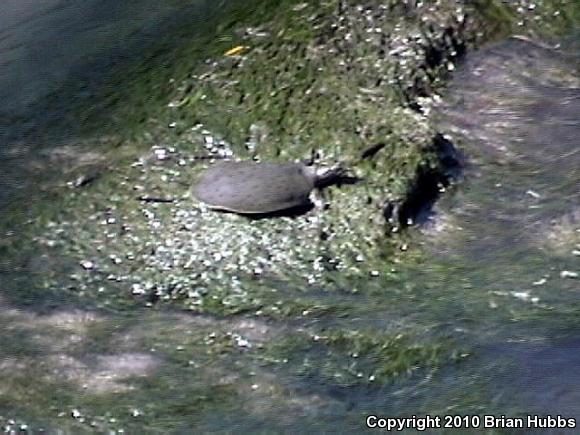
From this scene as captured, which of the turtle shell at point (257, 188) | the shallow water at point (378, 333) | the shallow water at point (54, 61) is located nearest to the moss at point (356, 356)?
the shallow water at point (378, 333)

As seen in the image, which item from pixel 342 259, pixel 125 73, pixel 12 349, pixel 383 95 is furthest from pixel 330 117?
pixel 12 349

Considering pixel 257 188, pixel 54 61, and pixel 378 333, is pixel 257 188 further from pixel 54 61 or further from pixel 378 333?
pixel 54 61

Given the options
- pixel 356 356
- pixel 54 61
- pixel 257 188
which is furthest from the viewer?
pixel 54 61

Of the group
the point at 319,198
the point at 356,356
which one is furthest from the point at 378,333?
the point at 319,198

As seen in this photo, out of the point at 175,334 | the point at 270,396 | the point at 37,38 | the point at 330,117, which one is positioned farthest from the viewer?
the point at 37,38

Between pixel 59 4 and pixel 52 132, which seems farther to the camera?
pixel 59 4

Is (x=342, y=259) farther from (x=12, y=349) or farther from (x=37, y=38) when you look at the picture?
(x=37, y=38)
